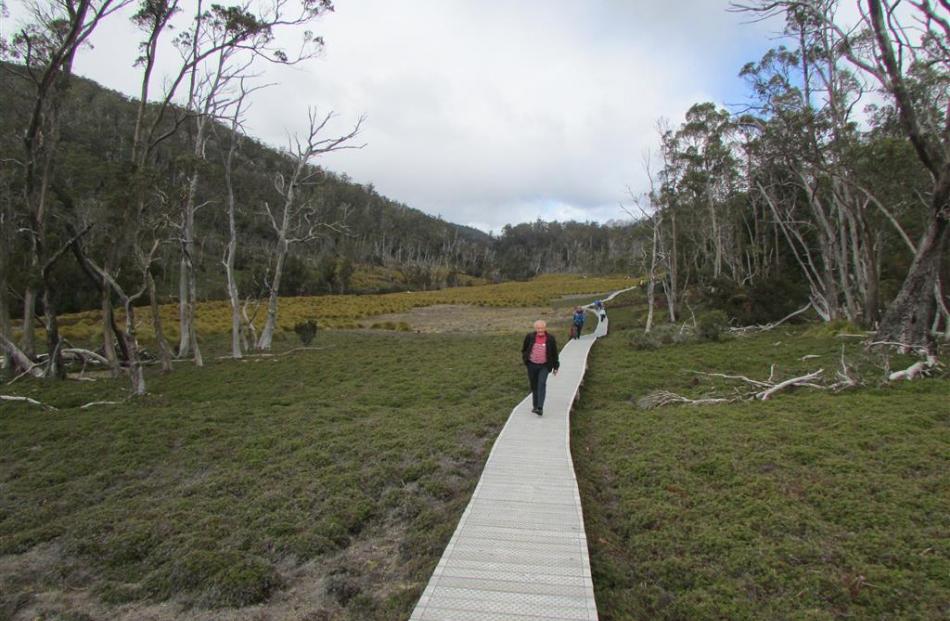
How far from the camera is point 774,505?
16.9 feet

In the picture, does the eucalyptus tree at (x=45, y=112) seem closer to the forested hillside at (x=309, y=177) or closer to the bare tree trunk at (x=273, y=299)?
the forested hillside at (x=309, y=177)

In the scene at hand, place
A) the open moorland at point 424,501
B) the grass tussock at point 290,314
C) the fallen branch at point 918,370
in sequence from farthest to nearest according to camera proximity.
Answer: the grass tussock at point 290,314
the fallen branch at point 918,370
the open moorland at point 424,501

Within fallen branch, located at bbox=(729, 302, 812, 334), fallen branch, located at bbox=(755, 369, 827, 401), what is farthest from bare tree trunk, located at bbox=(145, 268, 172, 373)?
fallen branch, located at bbox=(729, 302, 812, 334)

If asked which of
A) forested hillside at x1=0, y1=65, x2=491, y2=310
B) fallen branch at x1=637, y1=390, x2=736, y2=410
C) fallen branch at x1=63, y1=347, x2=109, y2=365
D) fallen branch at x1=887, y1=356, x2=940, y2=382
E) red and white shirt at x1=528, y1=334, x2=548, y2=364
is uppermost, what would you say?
forested hillside at x1=0, y1=65, x2=491, y2=310

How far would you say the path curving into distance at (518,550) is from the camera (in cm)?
367

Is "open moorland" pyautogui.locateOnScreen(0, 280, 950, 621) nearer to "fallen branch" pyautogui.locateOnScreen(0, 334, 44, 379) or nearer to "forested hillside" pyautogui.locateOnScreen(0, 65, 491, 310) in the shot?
"fallen branch" pyautogui.locateOnScreen(0, 334, 44, 379)

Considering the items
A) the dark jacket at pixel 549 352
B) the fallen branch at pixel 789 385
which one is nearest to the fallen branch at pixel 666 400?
the fallen branch at pixel 789 385

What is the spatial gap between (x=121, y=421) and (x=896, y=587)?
10.9 metres

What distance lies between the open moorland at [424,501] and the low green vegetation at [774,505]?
0.08 feet

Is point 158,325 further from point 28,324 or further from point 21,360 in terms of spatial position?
point 28,324

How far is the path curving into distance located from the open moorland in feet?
0.89

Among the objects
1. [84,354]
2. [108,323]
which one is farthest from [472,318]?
[108,323]

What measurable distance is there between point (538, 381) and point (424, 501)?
3.34m

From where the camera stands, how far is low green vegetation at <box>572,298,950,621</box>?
12.7 feet
